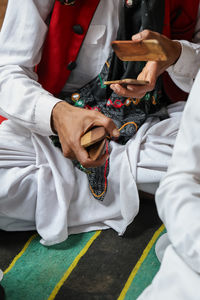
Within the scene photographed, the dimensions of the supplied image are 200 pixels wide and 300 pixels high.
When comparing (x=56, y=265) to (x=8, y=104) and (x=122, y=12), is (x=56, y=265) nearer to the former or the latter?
(x=8, y=104)

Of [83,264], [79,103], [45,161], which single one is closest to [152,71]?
[79,103]

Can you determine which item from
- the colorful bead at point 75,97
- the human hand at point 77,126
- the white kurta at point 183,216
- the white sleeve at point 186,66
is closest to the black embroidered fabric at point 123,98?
the colorful bead at point 75,97

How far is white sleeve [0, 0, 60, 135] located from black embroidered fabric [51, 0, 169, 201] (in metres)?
0.16

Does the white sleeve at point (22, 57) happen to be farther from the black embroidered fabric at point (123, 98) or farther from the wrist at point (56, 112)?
the black embroidered fabric at point (123, 98)

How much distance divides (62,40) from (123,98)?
28 centimetres

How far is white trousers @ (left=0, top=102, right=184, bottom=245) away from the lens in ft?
4.18

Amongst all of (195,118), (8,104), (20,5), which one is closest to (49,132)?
(8,104)

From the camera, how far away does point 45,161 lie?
4.48ft

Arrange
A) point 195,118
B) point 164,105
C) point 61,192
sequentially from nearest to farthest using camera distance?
point 195,118 < point 61,192 < point 164,105

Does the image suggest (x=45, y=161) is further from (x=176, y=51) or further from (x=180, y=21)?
(x=180, y=21)

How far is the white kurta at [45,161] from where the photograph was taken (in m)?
1.27

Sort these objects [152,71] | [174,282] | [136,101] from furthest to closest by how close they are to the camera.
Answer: [136,101]
[152,71]
[174,282]

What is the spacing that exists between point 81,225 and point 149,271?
29 cm

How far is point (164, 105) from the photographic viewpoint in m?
1.53
